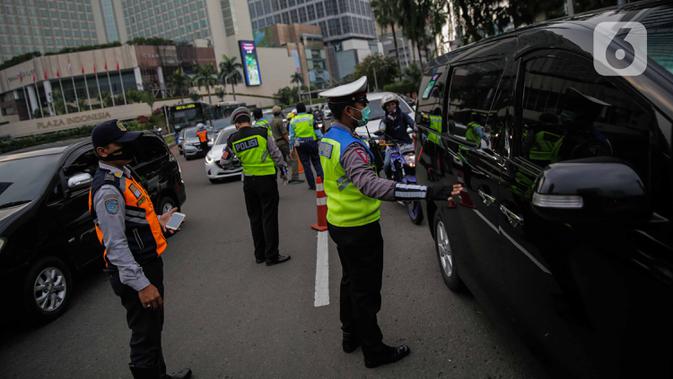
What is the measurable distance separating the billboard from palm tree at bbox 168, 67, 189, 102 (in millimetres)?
19102

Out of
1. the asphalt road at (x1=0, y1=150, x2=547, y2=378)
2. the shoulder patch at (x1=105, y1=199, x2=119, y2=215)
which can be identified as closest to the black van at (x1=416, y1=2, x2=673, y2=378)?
the asphalt road at (x1=0, y1=150, x2=547, y2=378)

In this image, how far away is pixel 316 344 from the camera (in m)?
3.85

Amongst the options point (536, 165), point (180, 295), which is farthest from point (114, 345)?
point (536, 165)

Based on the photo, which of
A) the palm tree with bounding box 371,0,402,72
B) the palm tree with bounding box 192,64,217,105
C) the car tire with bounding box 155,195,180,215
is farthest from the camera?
the palm tree with bounding box 192,64,217,105

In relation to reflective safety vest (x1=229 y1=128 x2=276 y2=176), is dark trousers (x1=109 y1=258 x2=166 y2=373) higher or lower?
lower

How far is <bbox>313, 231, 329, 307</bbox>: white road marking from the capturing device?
15.5ft

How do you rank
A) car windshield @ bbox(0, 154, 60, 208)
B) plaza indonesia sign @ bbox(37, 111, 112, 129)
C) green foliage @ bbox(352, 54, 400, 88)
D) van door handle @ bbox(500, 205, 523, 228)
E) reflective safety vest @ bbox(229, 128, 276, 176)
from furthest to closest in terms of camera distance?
plaza indonesia sign @ bbox(37, 111, 112, 129) → green foliage @ bbox(352, 54, 400, 88) → reflective safety vest @ bbox(229, 128, 276, 176) → car windshield @ bbox(0, 154, 60, 208) → van door handle @ bbox(500, 205, 523, 228)

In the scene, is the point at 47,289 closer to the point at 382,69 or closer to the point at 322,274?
the point at 322,274

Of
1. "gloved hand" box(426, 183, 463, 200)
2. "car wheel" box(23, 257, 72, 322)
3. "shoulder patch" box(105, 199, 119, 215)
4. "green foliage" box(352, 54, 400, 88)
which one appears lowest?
"car wheel" box(23, 257, 72, 322)

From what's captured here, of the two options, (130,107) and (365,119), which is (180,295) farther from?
(130,107)

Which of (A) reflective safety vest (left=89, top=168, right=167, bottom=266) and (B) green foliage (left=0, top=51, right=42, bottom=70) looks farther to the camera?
(B) green foliage (left=0, top=51, right=42, bottom=70)

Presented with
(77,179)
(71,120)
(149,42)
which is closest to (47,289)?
(77,179)

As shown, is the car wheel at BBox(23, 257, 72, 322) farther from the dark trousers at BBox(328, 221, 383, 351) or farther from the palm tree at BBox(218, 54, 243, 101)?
the palm tree at BBox(218, 54, 243, 101)

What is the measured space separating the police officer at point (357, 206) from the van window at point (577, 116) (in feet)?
2.83
